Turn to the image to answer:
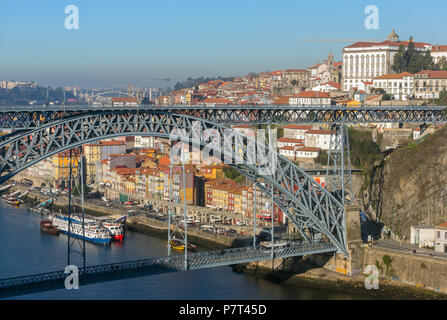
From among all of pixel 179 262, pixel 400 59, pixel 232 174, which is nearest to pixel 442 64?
pixel 400 59

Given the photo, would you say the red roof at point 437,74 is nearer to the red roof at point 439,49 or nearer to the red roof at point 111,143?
the red roof at point 439,49

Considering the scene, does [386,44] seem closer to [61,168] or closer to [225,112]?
[61,168]

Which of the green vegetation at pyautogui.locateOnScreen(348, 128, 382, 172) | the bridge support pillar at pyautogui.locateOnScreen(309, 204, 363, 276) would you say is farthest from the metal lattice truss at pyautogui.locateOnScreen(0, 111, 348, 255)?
the green vegetation at pyautogui.locateOnScreen(348, 128, 382, 172)

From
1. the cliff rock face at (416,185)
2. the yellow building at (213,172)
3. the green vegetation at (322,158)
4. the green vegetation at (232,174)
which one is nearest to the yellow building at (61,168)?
the yellow building at (213,172)

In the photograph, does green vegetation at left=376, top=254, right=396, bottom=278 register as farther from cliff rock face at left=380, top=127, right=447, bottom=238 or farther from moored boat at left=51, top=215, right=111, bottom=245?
moored boat at left=51, top=215, right=111, bottom=245

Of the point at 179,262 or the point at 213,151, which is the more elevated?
the point at 213,151

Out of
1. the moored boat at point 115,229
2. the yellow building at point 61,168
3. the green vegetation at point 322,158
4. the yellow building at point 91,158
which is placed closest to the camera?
the moored boat at point 115,229
